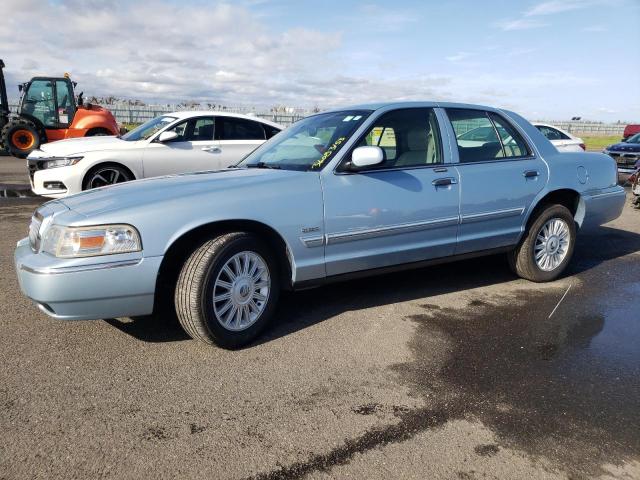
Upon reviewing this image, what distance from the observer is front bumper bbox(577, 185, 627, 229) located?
17.5 ft

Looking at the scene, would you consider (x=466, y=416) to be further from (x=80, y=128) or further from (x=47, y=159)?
(x=80, y=128)

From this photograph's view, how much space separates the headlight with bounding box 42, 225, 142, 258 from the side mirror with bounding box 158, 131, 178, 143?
5.08 meters

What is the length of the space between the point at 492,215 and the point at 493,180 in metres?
0.30

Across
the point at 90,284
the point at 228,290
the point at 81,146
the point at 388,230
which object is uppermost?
the point at 81,146

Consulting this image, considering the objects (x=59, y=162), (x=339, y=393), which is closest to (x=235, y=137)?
(x=59, y=162)

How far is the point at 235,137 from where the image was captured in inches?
346

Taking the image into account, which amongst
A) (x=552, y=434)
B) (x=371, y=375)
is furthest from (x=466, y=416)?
(x=371, y=375)

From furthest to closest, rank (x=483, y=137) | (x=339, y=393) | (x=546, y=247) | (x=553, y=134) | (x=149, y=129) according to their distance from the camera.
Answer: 1. (x=553, y=134)
2. (x=149, y=129)
3. (x=546, y=247)
4. (x=483, y=137)
5. (x=339, y=393)

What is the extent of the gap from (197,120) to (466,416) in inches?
273

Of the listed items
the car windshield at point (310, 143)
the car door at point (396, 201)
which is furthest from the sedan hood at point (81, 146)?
the car door at point (396, 201)

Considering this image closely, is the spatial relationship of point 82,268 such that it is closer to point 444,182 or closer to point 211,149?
point 444,182

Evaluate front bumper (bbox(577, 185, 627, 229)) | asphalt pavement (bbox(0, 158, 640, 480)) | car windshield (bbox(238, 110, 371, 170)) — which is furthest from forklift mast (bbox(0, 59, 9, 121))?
front bumper (bbox(577, 185, 627, 229))

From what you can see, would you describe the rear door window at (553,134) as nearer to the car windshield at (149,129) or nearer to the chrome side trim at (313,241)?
the car windshield at (149,129)

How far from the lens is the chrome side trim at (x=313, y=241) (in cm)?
371
